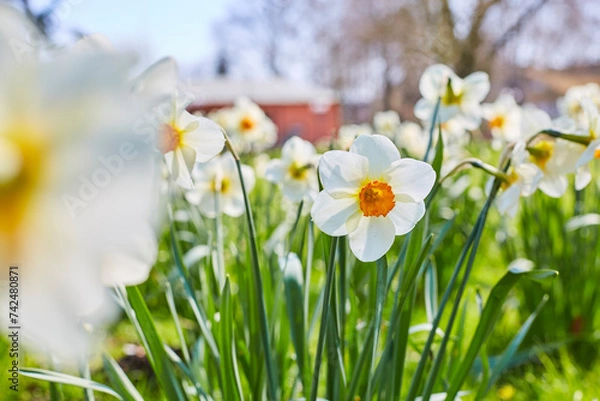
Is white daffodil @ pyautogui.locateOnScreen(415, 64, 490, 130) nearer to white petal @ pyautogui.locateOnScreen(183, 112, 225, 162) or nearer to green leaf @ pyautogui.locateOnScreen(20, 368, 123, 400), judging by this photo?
white petal @ pyautogui.locateOnScreen(183, 112, 225, 162)

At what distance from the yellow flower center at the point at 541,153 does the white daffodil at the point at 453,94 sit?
0.98ft

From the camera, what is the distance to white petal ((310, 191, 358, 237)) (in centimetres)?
58

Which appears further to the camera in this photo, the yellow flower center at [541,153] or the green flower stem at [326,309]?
the yellow flower center at [541,153]

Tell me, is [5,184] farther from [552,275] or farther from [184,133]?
[552,275]

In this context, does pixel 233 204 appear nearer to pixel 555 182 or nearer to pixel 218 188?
pixel 218 188

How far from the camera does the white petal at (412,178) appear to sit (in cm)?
57

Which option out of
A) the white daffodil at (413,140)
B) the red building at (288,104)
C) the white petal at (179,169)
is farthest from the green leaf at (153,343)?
the red building at (288,104)

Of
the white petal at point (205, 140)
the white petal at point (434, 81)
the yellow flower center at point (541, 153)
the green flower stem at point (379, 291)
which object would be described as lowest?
the green flower stem at point (379, 291)

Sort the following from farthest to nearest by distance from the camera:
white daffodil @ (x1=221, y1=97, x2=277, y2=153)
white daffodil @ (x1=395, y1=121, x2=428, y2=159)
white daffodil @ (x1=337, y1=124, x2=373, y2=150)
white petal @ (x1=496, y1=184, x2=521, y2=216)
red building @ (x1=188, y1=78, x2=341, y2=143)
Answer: red building @ (x1=188, y1=78, x2=341, y2=143)
white daffodil @ (x1=221, y1=97, x2=277, y2=153)
white daffodil @ (x1=395, y1=121, x2=428, y2=159)
white daffodil @ (x1=337, y1=124, x2=373, y2=150)
white petal @ (x1=496, y1=184, x2=521, y2=216)

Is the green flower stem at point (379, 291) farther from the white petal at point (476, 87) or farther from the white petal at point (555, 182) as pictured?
the white petal at point (476, 87)

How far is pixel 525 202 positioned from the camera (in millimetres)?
1830

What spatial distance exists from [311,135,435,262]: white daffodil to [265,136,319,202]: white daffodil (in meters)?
0.37

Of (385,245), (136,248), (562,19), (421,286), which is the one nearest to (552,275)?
(385,245)

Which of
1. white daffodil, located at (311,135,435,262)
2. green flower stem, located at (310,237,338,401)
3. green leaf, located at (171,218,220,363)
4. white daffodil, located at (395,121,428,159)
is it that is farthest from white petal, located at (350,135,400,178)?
white daffodil, located at (395,121,428,159)
